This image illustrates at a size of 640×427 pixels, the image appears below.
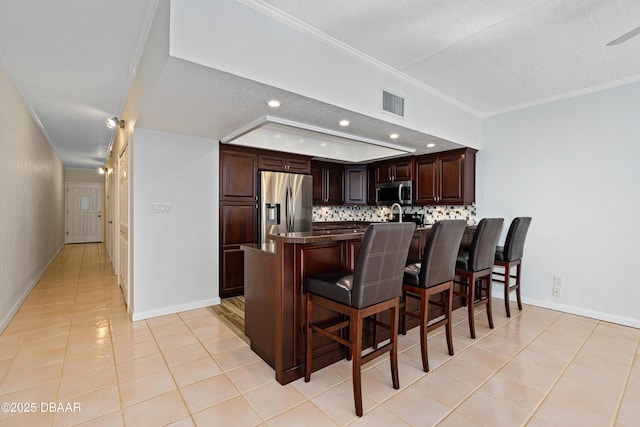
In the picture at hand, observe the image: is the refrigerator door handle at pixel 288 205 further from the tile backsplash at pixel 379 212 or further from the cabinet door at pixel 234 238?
the tile backsplash at pixel 379 212

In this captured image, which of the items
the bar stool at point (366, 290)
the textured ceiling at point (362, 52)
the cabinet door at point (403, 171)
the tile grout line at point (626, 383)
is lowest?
the tile grout line at point (626, 383)

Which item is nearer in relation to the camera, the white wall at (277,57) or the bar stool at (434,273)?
the white wall at (277,57)

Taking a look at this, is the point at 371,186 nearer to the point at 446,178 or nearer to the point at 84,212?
the point at 446,178

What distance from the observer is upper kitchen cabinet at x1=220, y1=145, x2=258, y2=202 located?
3.91 m

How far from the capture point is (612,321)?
10.6ft

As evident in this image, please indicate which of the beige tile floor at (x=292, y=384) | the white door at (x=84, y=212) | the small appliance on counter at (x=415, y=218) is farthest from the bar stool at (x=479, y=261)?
the white door at (x=84, y=212)

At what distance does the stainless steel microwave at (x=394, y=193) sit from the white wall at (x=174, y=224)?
9.26ft

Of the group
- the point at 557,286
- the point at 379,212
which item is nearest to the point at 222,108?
the point at 379,212

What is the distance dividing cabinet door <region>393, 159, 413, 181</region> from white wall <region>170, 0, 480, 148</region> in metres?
1.67

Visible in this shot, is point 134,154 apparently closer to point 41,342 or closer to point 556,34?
point 41,342

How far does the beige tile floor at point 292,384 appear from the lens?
1.73 meters

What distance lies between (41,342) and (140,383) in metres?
1.34

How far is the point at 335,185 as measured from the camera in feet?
18.3

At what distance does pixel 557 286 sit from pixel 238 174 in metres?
4.16
